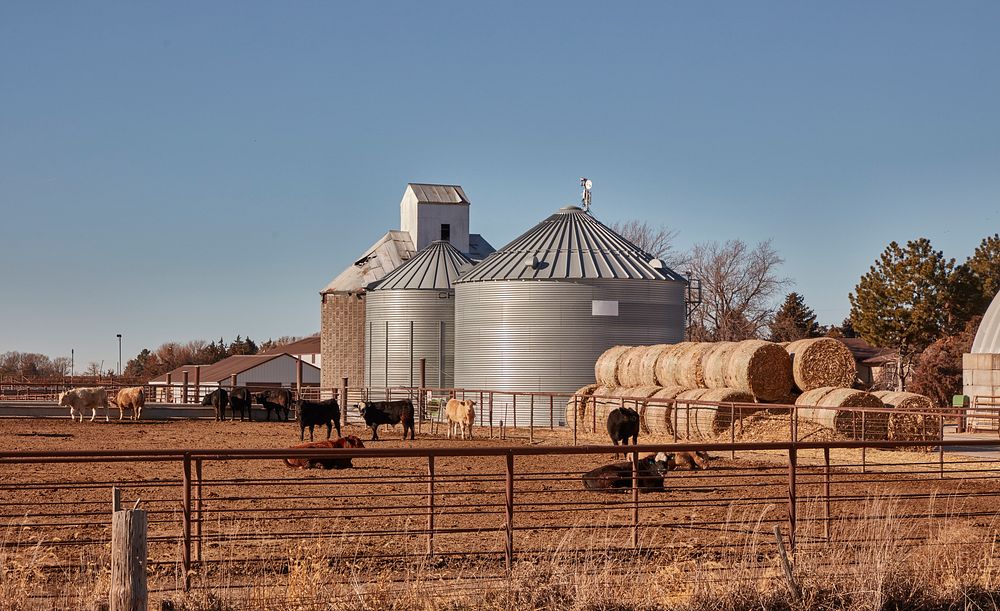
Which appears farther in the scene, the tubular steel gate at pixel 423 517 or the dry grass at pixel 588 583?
the tubular steel gate at pixel 423 517

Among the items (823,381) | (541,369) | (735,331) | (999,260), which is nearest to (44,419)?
(541,369)

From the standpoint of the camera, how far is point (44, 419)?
117 feet

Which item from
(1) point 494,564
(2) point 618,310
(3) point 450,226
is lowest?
(1) point 494,564

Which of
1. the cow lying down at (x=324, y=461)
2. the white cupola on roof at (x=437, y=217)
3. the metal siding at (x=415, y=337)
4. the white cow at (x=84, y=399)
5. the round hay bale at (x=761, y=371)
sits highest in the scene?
the white cupola on roof at (x=437, y=217)

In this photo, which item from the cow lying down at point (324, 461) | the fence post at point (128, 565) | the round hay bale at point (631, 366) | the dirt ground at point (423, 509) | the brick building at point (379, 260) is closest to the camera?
the fence post at point (128, 565)

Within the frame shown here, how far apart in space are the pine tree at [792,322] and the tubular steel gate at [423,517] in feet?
204

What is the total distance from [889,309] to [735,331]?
994 cm

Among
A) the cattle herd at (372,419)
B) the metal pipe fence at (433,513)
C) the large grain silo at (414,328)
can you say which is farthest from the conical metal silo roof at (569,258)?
the metal pipe fence at (433,513)

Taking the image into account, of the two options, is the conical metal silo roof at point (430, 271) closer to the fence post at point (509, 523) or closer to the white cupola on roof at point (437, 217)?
the white cupola on roof at point (437, 217)

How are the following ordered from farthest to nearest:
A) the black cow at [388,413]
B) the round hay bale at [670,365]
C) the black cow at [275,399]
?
the black cow at [275,399] < the round hay bale at [670,365] < the black cow at [388,413]

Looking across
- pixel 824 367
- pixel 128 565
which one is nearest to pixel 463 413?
pixel 824 367

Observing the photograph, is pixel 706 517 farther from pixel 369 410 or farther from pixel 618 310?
pixel 618 310

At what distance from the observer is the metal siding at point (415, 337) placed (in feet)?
157

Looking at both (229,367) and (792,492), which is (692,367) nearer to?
(792,492)
